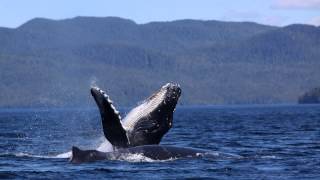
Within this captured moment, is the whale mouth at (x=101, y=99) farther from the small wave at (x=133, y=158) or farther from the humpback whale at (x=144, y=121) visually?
the small wave at (x=133, y=158)

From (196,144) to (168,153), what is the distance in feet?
32.3

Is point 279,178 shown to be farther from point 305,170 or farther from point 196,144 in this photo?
point 196,144

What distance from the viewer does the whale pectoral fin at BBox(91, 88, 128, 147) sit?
17.4m

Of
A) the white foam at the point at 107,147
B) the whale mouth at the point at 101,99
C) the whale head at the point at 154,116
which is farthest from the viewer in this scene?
the white foam at the point at 107,147

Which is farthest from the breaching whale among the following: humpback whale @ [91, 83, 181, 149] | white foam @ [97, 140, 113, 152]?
white foam @ [97, 140, 113, 152]

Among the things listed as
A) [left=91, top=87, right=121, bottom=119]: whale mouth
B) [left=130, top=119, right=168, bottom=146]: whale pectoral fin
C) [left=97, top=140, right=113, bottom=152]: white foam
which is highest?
[left=91, top=87, right=121, bottom=119]: whale mouth

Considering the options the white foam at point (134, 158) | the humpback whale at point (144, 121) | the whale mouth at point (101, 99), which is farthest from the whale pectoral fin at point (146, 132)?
the whale mouth at point (101, 99)

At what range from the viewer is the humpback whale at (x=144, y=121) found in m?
17.6

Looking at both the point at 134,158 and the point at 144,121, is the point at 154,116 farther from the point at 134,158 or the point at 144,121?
the point at 134,158

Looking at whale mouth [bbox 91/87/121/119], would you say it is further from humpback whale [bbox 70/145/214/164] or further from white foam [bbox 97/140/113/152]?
white foam [bbox 97/140/113/152]

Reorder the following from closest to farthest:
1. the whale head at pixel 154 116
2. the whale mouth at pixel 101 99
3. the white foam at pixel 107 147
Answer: the whale mouth at pixel 101 99 < the whale head at pixel 154 116 < the white foam at pixel 107 147

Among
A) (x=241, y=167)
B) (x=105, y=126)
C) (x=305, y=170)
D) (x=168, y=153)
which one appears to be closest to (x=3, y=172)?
(x=105, y=126)

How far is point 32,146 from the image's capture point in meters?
27.2

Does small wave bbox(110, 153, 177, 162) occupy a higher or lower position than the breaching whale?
lower
